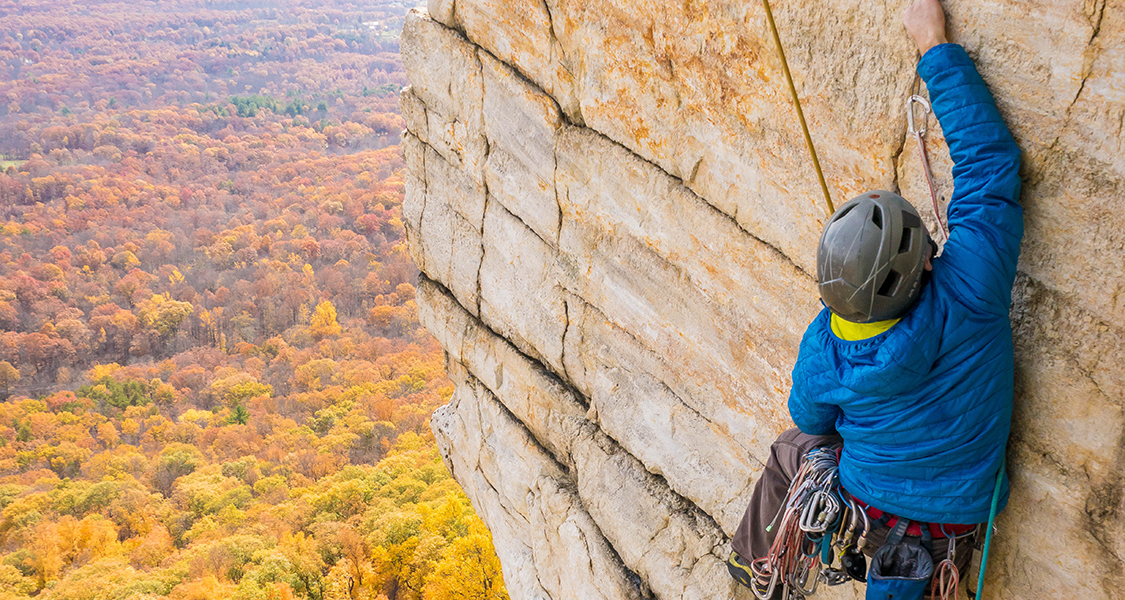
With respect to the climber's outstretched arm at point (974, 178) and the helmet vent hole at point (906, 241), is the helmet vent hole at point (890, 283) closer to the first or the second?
the helmet vent hole at point (906, 241)

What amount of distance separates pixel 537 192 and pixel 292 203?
62370 millimetres

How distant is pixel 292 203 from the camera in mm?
63125

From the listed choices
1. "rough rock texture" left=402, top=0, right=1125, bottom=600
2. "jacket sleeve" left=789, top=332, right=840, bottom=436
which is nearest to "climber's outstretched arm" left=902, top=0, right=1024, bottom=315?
"rough rock texture" left=402, top=0, right=1125, bottom=600

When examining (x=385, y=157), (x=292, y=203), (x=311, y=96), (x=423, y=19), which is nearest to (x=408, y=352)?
(x=292, y=203)

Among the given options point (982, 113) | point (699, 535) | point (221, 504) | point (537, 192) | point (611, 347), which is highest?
point (982, 113)

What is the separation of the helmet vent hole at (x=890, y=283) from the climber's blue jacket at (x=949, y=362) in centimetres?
11

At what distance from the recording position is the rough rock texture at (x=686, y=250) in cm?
251

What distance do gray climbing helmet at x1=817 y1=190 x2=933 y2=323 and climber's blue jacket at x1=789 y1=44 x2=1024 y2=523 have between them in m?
0.10

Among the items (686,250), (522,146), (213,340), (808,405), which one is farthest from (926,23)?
(213,340)

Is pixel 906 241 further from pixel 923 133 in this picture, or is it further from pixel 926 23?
pixel 926 23

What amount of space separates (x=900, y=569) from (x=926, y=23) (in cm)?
182

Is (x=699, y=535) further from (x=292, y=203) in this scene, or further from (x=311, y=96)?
(x=311, y=96)

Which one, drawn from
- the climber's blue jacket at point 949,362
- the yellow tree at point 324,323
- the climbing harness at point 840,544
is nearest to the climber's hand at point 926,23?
the climber's blue jacket at point 949,362

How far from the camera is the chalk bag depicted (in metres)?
2.55
